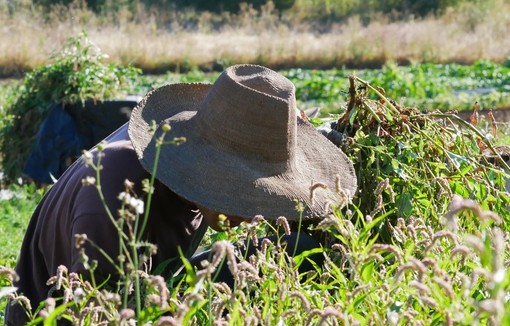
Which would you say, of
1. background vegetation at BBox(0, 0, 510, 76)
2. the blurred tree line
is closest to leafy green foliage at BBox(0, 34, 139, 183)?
background vegetation at BBox(0, 0, 510, 76)

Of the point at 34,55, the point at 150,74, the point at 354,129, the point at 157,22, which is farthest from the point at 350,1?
the point at 354,129

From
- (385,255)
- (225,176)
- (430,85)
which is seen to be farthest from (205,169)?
(430,85)

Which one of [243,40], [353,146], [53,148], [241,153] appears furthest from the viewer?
[243,40]

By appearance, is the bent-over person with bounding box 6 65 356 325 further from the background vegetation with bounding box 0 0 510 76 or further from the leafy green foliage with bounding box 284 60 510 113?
the background vegetation with bounding box 0 0 510 76

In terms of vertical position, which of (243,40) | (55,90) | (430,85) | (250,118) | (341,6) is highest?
(250,118)

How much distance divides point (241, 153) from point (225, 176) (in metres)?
0.12

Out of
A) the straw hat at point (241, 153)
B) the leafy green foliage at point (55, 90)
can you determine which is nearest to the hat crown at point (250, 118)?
the straw hat at point (241, 153)

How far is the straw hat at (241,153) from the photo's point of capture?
2627 millimetres

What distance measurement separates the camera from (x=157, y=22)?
97.2ft

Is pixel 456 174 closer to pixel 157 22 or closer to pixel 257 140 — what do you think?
pixel 257 140

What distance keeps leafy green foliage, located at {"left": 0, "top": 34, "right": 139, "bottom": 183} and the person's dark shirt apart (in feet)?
20.5

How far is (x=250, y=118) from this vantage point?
2.71 metres

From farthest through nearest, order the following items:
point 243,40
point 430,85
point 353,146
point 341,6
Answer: point 341,6, point 243,40, point 430,85, point 353,146

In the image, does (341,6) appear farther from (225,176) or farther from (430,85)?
(225,176)
